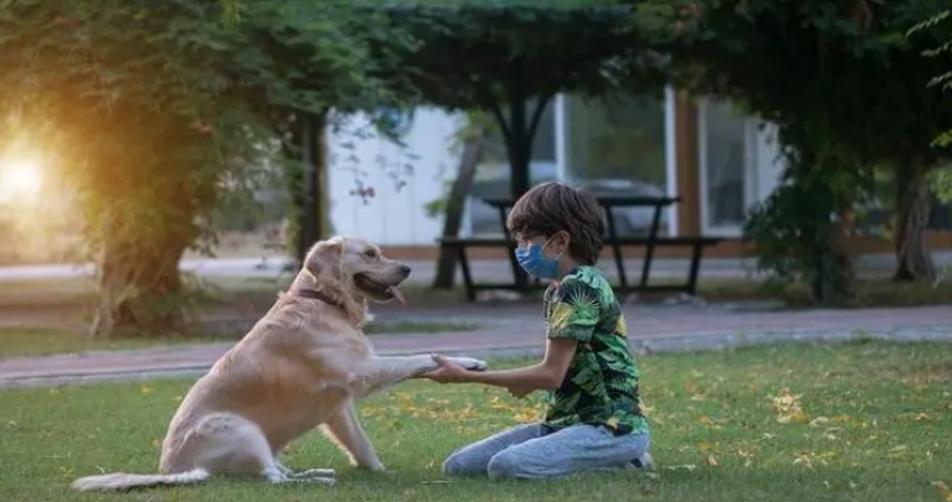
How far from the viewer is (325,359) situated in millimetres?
8008

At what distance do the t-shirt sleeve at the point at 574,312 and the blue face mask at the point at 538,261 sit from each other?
93 mm

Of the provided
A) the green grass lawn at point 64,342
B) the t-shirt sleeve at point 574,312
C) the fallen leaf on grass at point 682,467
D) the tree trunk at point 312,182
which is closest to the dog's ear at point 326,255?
the t-shirt sleeve at point 574,312

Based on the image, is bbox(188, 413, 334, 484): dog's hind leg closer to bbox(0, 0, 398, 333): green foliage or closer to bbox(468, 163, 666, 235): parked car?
bbox(0, 0, 398, 333): green foliage

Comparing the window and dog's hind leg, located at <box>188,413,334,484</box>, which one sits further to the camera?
the window

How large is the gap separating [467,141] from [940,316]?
1170cm

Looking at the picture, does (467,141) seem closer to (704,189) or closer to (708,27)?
(704,189)

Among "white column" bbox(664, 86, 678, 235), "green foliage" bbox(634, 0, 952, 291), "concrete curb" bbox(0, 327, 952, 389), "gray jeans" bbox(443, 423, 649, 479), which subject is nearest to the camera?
"gray jeans" bbox(443, 423, 649, 479)

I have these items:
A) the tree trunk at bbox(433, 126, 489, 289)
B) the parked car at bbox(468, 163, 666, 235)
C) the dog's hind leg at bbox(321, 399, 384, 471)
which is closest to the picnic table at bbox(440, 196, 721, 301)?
the tree trunk at bbox(433, 126, 489, 289)

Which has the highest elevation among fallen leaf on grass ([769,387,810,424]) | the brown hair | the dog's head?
the brown hair

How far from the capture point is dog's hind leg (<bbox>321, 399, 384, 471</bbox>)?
8.34 meters

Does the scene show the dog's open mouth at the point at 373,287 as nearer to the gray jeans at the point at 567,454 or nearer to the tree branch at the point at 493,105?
the gray jeans at the point at 567,454

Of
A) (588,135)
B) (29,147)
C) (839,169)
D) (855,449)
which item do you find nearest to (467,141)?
(588,135)

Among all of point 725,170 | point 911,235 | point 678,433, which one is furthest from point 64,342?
point 725,170

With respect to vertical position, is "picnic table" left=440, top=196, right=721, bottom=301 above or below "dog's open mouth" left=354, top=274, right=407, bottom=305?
below
